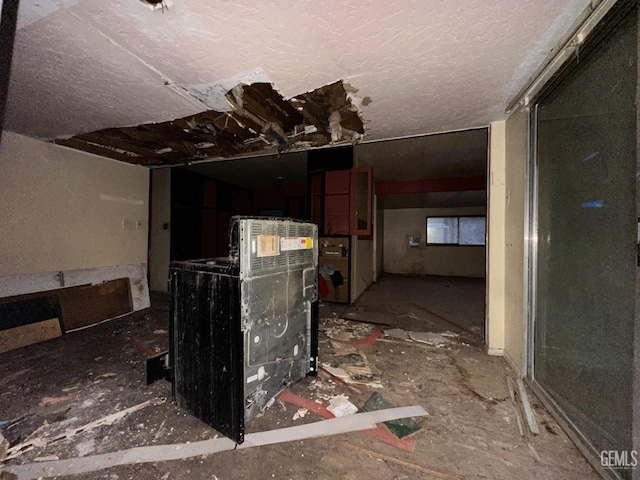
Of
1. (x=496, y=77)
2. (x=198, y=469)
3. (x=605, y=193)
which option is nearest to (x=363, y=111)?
(x=496, y=77)

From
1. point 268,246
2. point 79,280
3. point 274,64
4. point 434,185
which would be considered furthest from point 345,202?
point 79,280

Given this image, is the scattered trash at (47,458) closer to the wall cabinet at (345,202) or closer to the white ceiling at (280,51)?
the white ceiling at (280,51)

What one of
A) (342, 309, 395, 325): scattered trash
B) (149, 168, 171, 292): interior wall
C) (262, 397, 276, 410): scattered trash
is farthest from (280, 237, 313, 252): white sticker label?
(149, 168, 171, 292): interior wall

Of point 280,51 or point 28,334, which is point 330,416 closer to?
point 280,51

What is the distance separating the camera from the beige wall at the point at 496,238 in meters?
2.23

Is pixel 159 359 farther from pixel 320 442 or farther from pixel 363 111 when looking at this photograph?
pixel 363 111

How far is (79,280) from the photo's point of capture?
10.1 ft

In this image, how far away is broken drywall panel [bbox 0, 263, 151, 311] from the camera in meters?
2.57

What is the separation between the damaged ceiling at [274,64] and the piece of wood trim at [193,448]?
2110 millimetres

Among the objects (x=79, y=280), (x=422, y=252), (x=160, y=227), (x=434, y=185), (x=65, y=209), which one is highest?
(x=434, y=185)

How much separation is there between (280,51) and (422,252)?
774 centimetres

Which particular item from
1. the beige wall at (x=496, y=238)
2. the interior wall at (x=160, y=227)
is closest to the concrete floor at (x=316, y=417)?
the beige wall at (x=496, y=238)

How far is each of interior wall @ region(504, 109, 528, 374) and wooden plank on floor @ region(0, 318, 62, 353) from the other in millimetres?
4502

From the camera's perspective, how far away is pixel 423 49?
4.42ft
